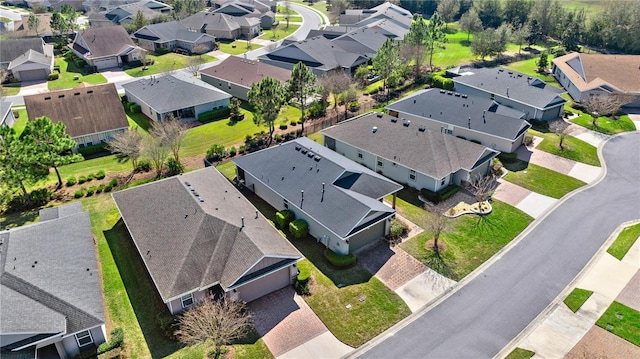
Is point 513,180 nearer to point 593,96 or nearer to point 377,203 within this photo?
point 377,203

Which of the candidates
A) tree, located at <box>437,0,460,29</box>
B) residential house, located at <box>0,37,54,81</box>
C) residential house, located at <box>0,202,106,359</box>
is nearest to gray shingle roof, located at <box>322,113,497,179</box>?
residential house, located at <box>0,202,106,359</box>

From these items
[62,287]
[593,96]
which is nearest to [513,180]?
[593,96]

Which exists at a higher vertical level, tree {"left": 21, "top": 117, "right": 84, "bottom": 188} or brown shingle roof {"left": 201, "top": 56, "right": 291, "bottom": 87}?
tree {"left": 21, "top": 117, "right": 84, "bottom": 188}

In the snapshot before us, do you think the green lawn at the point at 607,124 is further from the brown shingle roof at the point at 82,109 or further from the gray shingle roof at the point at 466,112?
the brown shingle roof at the point at 82,109

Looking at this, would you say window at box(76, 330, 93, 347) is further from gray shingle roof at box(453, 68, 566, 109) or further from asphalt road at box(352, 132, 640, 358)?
gray shingle roof at box(453, 68, 566, 109)

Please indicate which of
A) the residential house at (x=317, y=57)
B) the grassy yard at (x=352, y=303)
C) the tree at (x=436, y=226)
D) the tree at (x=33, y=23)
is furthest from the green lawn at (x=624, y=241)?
the tree at (x=33, y=23)

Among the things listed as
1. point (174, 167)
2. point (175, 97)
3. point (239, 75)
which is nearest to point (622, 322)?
point (174, 167)

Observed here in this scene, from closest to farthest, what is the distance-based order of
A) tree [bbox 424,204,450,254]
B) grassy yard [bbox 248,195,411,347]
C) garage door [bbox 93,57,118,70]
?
grassy yard [bbox 248,195,411,347]
tree [bbox 424,204,450,254]
garage door [bbox 93,57,118,70]
